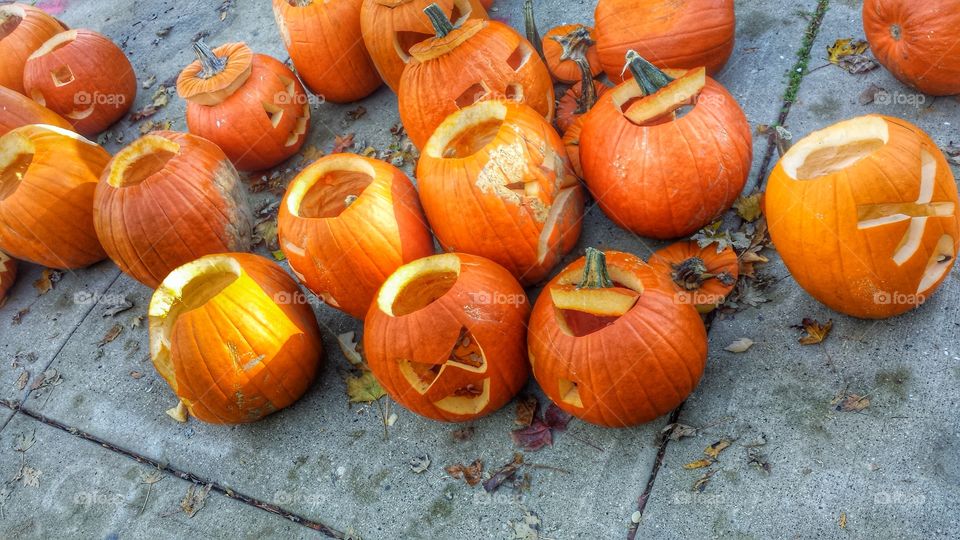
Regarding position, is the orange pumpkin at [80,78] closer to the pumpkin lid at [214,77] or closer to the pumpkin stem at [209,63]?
the pumpkin lid at [214,77]

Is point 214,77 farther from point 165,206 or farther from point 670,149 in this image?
point 670,149

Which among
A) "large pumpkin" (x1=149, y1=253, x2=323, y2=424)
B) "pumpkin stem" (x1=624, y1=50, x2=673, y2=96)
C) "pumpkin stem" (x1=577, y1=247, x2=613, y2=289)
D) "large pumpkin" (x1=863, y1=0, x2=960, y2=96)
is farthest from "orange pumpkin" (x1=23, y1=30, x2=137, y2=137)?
"large pumpkin" (x1=863, y1=0, x2=960, y2=96)

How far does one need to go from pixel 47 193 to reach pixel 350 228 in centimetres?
236

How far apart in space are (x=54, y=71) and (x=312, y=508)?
14.3 feet

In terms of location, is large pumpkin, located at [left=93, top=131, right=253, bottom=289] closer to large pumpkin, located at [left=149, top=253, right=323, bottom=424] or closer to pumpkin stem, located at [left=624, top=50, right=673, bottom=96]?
large pumpkin, located at [left=149, top=253, right=323, bottom=424]

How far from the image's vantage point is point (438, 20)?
13.2 feet

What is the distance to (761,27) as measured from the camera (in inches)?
181

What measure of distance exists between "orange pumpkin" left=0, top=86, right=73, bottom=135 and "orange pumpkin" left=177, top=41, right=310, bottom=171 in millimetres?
1245

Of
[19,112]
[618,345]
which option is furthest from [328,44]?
[618,345]

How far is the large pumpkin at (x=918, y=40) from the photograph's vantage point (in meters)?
3.48

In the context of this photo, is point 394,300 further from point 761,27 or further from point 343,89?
point 761,27

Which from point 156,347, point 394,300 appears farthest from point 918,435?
point 156,347

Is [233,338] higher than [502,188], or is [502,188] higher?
[502,188]

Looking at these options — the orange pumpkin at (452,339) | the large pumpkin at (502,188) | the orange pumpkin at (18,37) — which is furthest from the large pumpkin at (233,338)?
the orange pumpkin at (18,37)
